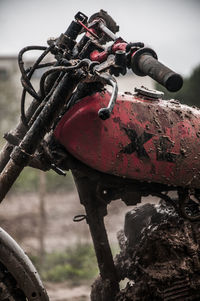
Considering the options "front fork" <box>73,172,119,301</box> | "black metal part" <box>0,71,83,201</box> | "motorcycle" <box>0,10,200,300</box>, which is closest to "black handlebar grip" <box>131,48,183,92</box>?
"motorcycle" <box>0,10,200,300</box>

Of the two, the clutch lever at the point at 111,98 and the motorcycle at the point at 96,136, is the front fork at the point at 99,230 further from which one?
the clutch lever at the point at 111,98

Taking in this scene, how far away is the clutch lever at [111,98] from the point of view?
4.98 ft

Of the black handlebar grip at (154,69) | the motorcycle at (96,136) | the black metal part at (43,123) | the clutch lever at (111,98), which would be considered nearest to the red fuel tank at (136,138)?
the motorcycle at (96,136)

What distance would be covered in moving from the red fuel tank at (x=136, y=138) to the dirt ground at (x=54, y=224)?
2546mm

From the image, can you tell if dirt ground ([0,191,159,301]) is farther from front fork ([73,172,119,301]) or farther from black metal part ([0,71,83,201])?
black metal part ([0,71,83,201])

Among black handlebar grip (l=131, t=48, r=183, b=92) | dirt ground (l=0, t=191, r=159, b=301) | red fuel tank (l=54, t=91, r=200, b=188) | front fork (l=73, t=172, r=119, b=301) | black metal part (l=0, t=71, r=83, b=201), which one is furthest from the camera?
dirt ground (l=0, t=191, r=159, b=301)

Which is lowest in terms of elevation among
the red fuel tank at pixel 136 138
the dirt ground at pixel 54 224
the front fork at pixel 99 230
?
the front fork at pixel 99 230

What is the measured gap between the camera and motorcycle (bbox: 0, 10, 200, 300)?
1.81 m

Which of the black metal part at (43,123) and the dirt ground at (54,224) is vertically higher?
the dirt ground at (54,224)

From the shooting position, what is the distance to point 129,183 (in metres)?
2.18

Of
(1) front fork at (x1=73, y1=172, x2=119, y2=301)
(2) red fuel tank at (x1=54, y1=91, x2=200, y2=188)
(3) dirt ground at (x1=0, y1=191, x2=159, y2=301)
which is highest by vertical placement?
(3) dirt ground at (x1=0, y1=191, x2=159, y2=301)

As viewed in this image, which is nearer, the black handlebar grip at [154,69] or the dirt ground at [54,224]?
the black handlebar grip at [154,69]

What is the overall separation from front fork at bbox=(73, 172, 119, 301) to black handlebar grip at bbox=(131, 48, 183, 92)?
0.77 meters

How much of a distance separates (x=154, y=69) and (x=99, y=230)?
3.65ft
